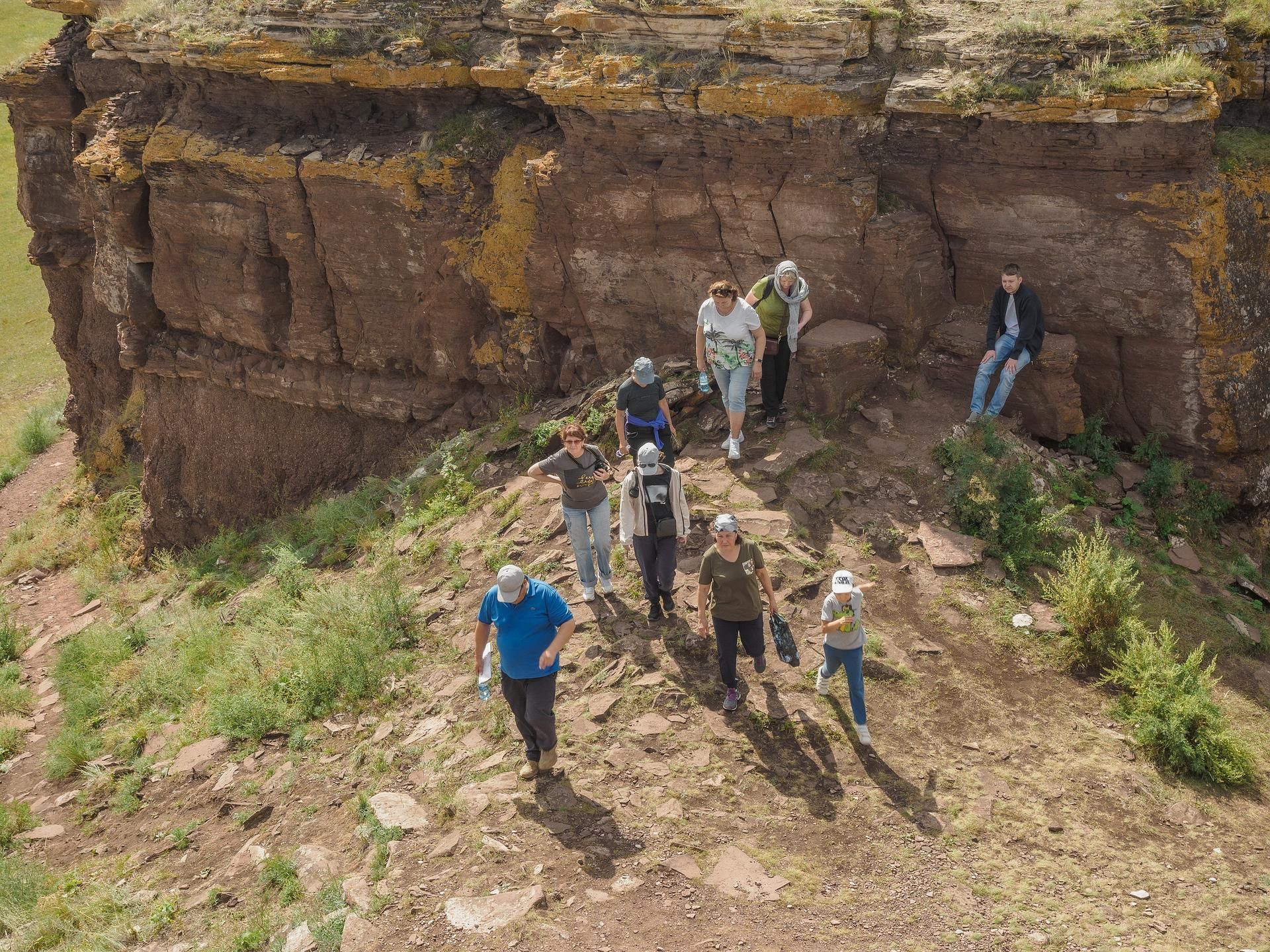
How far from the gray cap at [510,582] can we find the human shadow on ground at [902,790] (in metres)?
2.60

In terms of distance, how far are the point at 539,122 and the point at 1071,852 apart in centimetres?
1002

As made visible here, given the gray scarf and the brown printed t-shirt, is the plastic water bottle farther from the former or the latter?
the gray scarf

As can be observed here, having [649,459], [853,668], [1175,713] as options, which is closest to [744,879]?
[853,668]

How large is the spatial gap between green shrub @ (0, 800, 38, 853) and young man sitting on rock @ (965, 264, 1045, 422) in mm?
9487

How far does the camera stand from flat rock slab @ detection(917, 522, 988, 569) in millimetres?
9039

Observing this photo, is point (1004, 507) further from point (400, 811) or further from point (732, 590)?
point (400, 811)

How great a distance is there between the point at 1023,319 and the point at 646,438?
3566 millimetres

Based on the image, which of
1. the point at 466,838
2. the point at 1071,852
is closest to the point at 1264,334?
the point at 1071,852

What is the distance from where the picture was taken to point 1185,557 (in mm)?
9703

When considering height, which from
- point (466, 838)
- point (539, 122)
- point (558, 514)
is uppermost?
point (539, 122)

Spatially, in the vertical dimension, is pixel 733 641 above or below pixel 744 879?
above

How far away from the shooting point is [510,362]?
44.6ft

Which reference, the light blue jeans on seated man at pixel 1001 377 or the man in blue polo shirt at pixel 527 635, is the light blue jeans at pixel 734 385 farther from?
the man in blue polo shirt at pixel 527 635

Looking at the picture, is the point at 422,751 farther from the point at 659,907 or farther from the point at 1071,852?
the point at 1071,852
